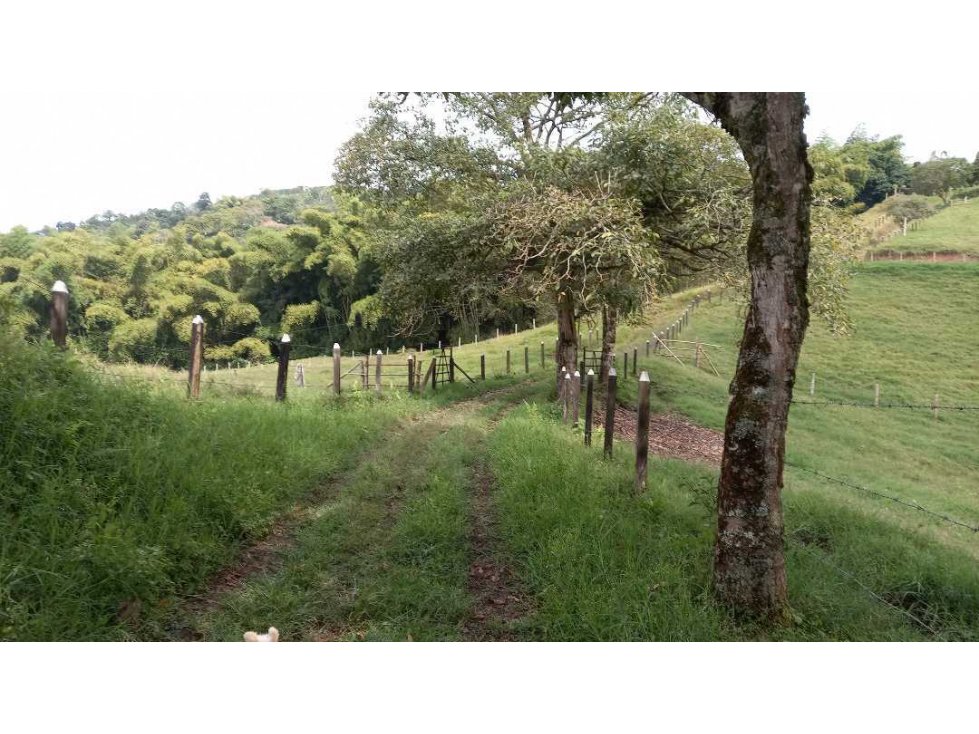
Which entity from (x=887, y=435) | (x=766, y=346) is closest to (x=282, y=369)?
(x=766, y=346)

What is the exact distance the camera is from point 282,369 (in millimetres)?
7672

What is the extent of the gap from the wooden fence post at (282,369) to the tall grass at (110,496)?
2345 mm

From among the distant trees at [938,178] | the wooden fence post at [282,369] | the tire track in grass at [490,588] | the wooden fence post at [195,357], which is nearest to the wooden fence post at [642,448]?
the tire track in grass at [490,588]

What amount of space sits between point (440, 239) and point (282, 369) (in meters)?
4.66

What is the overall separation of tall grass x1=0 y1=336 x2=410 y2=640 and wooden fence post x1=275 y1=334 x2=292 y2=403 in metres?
2.35

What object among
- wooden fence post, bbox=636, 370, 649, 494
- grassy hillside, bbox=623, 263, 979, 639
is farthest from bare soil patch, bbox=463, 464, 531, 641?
grassy hillside, bbox=623, 263, 979, 639

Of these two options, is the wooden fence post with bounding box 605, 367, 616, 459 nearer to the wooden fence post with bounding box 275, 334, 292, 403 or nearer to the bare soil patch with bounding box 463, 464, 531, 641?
the bare soil patch with bounding box 463, 464, 531, 641

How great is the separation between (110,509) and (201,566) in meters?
0.61

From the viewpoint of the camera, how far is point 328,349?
996cm

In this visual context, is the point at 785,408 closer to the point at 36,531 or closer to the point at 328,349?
the point at 36,531

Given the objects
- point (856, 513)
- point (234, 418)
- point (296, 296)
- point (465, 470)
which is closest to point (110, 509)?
point (234, 418)

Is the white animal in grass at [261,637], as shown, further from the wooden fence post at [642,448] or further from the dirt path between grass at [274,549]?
the wooden fence post at [642,448]

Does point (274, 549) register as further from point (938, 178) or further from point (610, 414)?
point (938, 178)

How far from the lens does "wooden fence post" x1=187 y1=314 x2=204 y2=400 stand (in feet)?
19.0
